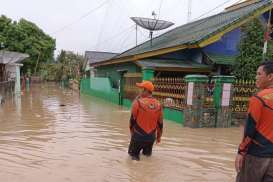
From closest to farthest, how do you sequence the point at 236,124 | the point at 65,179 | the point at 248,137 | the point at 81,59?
1. the point at 248,137
2. the point at 65,179
3. the point at 236,124
4. the point at 81,59

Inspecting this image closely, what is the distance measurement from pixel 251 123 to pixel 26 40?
116 ft

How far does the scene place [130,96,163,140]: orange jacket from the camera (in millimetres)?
5352

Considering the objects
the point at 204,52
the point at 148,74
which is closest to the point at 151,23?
the point at 204,52

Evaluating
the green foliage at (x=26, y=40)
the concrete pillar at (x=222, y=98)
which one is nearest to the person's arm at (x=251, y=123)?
the concrete pillar at (x=222, y=98)

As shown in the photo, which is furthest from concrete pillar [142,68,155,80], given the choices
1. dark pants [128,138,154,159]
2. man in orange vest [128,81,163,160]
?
man in orange vest [128,81,163,160]

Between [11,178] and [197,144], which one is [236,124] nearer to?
[197,144]

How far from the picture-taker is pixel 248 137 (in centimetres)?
305

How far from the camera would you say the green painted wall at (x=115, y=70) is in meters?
16.3

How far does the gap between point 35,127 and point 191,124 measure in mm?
4717

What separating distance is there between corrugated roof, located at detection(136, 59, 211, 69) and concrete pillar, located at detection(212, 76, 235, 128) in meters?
3.36

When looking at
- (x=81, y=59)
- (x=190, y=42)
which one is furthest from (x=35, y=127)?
(x=81, y=59)

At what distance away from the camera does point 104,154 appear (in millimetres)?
6340

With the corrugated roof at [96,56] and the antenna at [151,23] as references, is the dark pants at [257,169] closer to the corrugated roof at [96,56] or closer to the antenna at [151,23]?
the antenna at [151,23]

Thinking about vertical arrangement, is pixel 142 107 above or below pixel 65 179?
above
